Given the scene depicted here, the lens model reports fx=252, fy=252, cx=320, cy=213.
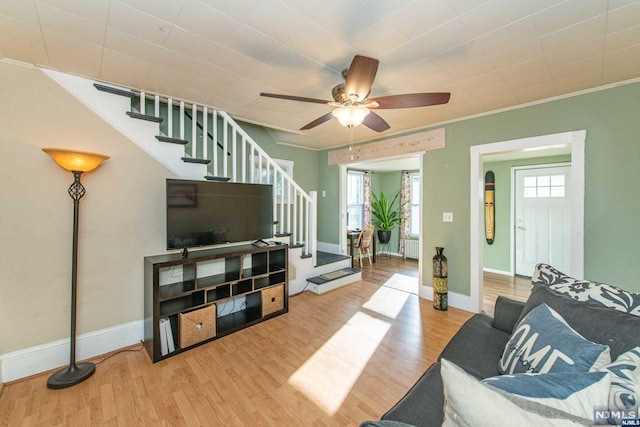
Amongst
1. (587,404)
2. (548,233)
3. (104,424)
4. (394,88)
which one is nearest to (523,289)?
(548,233)

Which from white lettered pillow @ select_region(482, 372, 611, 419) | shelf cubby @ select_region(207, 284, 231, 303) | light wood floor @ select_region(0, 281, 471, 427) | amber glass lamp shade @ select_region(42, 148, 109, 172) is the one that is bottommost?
light wood floor @ select_region(0, 281, 471, 427)

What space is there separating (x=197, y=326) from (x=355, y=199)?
16.6 ft

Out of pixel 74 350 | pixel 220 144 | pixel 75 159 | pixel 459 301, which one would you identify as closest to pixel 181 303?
pixel 74 350

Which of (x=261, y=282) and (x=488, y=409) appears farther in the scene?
(x=261, y=282)

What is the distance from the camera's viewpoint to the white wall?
202 centimetres

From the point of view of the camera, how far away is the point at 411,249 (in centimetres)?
632

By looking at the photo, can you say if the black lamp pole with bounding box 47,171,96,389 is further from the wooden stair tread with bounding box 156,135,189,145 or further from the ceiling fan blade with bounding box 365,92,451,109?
the ceiling fan blade with bounding box 365,92,451,109

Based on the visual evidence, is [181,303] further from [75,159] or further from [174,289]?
[75,159]

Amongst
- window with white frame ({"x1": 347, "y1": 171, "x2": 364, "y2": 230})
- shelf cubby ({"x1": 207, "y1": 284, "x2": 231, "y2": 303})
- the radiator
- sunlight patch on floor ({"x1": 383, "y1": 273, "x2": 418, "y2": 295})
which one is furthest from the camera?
window with white frame ({"x1": 347, "y1": 171, "x2": 364, "y2": 230})

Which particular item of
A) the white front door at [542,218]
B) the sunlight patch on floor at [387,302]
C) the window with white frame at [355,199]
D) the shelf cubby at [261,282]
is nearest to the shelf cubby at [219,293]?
the shelf cubby at [261,282]

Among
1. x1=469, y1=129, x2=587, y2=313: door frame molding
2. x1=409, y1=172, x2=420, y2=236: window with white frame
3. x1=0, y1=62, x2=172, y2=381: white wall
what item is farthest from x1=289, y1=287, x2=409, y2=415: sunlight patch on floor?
x1=409, y1=172, x2=420, y2=236: window with white frame

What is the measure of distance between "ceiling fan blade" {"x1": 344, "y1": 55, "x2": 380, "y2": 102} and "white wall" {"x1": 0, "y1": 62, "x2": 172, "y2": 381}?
2.17 meters

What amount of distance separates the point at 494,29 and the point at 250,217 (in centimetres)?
273

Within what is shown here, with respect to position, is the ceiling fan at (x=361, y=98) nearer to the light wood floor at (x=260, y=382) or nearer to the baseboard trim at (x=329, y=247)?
the light wood floor at (x=260, y=382)
